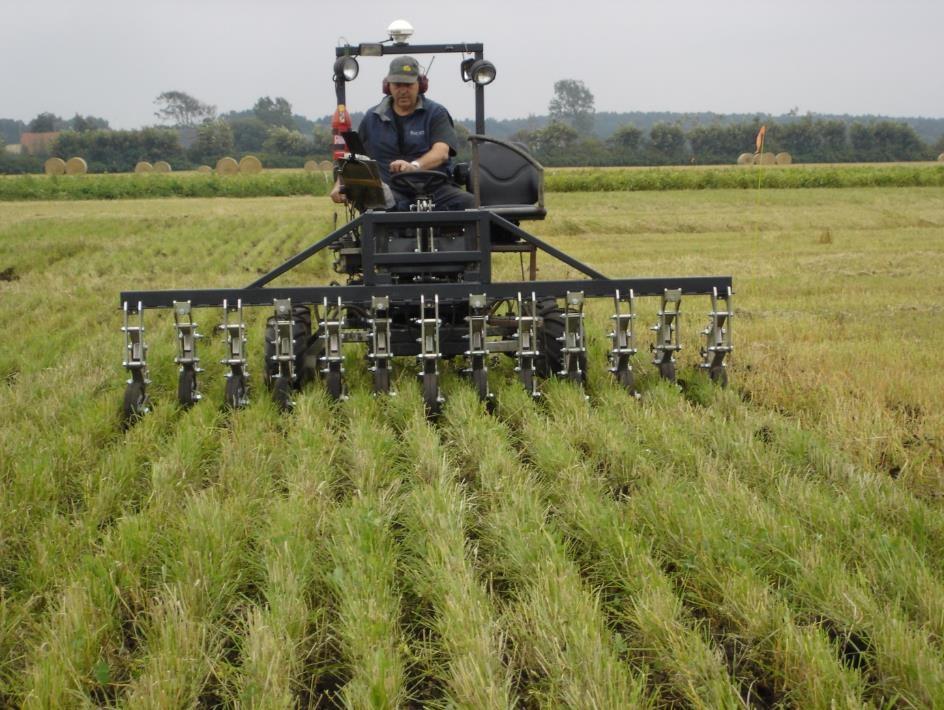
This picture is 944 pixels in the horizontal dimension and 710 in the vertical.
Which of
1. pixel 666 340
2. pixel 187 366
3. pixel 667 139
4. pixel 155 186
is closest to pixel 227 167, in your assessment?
pixel 155 186

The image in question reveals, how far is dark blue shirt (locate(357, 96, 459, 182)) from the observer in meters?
7.06

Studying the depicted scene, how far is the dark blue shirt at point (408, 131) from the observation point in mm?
7059

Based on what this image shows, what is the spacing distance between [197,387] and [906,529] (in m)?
4.24

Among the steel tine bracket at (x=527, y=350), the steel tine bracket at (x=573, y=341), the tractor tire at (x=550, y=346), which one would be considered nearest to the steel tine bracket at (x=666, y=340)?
the steel tine bracket at (x=573, y=341)

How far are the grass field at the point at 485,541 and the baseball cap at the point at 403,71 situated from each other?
2112 mm

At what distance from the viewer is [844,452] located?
15.5ft

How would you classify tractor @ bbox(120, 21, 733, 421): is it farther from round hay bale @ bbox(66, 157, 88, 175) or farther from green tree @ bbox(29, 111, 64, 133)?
green tree @ bbox(29, 111, 64, 133)

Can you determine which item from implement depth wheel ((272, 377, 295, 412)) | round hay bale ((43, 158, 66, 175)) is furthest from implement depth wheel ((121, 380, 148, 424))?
round hay bale ((43, 158, 66, 175))

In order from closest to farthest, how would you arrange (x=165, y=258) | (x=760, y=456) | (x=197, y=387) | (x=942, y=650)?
1. (x=942, y=650)
2. (x=760, y=456)
3. (x=197, y=387)
4. (x=165, y=258)

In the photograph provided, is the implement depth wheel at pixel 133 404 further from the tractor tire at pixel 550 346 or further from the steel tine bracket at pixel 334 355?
the tractor tire at pixel 550 346

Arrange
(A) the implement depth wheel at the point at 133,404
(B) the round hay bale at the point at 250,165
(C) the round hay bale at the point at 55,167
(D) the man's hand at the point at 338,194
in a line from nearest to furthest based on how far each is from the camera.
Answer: (A) the implement depth wheel at the point at 133,404 < (D) the man's hand at the point at 338,194 < (C) the round hay bale at the point at 55,167 < (B) the round hay bale at the point at 250,165

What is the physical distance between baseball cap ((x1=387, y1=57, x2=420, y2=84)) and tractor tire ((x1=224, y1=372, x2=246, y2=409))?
7.98ft

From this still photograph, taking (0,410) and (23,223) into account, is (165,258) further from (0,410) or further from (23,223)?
(0,410)

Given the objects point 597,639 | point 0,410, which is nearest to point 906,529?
point 597,639
